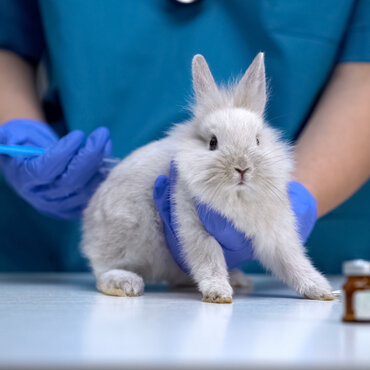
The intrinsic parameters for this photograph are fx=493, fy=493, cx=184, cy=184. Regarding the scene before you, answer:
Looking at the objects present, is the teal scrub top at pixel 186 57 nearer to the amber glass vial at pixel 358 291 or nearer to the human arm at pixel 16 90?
the human arm at pixel 16 90

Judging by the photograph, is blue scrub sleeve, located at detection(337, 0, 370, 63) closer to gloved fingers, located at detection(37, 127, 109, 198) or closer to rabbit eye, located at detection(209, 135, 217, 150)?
rabbit eye, located at detection(209, 135, 217, 150)

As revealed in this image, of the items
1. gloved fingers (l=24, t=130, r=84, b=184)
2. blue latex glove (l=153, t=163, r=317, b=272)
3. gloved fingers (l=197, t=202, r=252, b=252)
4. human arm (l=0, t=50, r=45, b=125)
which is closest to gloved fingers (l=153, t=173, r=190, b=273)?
blue latex glove (l=153, t=163, r=317, b=272)

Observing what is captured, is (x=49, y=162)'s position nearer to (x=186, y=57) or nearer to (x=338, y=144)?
(x=186, y=57)

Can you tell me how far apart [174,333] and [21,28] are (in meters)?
1.54

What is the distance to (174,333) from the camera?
68cm

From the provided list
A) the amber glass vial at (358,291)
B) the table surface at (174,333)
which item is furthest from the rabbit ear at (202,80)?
the amber glass vial at (358,291)

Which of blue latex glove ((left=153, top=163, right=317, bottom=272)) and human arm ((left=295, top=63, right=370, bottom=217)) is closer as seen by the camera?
blue latex glove ((left=153, top=163, right=317, bottom=272))

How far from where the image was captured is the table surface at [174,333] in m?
0.52

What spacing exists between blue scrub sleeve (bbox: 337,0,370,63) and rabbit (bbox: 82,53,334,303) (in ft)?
1.83

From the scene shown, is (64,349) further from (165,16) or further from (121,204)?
(165,16)

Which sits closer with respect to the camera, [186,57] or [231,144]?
[231,144]

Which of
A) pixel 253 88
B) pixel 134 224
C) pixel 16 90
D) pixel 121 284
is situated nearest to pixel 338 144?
pixel 253 88

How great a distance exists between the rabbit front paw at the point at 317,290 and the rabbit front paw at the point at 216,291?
192mm

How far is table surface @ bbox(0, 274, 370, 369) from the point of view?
518 millimetres
